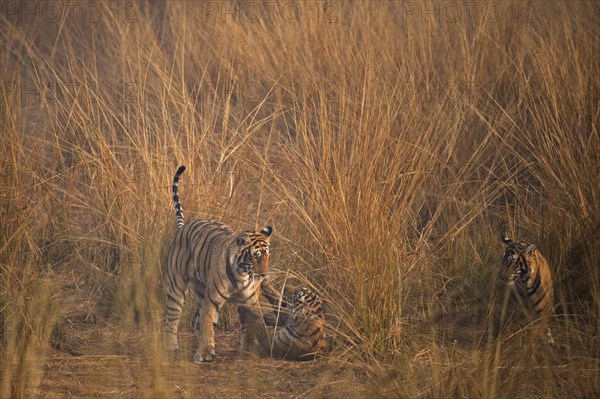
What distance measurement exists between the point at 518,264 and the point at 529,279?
0.09 meters

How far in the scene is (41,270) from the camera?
5.46m

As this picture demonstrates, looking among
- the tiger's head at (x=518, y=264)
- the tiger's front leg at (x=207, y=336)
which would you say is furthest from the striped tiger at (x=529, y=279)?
the tiger's front leg at (x=207, y=336)

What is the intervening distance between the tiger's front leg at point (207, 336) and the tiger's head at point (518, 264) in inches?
57.8

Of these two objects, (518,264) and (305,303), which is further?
(305,303)

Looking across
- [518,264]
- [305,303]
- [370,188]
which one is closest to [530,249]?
[518,264]

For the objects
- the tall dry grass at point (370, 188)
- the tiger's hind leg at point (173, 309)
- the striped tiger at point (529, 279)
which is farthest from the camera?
the tiger's hind leg at point (173, 309)

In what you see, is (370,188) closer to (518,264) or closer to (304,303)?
(304,303)

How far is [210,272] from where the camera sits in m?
4.63

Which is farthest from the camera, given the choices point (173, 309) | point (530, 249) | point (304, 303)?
point (173, 309)

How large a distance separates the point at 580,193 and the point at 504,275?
29.9 inches

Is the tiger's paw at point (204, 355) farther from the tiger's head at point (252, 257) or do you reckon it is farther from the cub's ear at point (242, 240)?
the cub's ear at point (242, 240)

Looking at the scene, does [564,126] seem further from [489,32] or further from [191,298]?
[191,298]

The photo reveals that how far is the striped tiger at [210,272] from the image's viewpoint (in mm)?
4531

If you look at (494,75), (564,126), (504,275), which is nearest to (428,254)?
(504,275)
